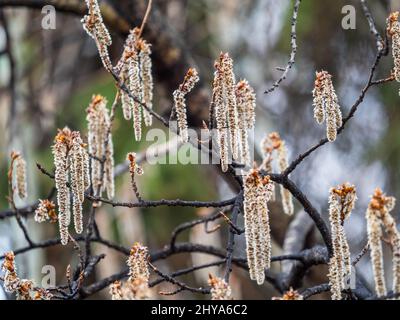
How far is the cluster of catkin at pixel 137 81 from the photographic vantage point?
7.29 ft

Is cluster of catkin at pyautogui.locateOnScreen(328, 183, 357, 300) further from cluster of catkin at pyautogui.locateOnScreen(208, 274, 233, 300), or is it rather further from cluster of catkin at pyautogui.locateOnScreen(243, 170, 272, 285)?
cluster of catkin at pyautogui.locateOnScreen(208, 274, 233, 300)

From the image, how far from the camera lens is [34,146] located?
24.6 feet

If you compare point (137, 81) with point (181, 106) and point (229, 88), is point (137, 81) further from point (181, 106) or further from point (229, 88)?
point (229, 88)

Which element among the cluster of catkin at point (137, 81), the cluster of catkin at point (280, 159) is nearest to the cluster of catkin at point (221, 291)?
the cluster of catkin at point (137, 81)

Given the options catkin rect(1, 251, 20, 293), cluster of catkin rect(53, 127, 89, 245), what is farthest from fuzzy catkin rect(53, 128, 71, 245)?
catkin rect(1, 251, 20, 293)

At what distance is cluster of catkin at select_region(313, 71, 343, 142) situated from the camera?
6.77 ft

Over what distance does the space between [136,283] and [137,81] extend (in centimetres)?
68

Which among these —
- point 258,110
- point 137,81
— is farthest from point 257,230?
point 258,110

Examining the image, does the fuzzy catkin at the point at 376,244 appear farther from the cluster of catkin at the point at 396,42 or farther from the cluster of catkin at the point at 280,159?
the cluster of catkin at the point at 280,159

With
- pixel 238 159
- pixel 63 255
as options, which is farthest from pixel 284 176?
pixel 63 255

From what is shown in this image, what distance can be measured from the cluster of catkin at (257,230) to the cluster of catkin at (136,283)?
0.26 meters

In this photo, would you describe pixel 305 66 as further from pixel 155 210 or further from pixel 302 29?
pixel 155 210

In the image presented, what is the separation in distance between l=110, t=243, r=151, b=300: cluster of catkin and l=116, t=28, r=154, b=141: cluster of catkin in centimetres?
38

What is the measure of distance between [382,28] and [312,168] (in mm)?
1170
